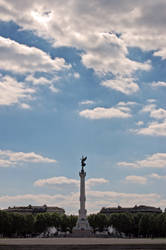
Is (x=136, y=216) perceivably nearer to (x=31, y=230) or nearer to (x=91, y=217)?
(x=91, y=217)

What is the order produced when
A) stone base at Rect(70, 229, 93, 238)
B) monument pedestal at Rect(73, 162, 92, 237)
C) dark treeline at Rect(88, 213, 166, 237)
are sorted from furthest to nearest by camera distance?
dark treeline at Rect(88, 213, 166, 237), monument pedestal at Rect(73, 162, 92, 237), stone base at Rect(70, 229, 93, 238)

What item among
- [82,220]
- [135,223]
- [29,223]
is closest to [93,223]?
[135,223]

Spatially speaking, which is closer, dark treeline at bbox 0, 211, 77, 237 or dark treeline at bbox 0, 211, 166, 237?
dark treeline at bbox 0, 211, 77, 237

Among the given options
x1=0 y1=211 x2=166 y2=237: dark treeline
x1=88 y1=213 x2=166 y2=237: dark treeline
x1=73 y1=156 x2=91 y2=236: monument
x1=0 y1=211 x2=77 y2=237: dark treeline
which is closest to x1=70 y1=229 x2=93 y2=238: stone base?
x1=73 y1=156 x2=91 y2=236: monument

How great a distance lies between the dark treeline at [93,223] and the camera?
99000 millimetres

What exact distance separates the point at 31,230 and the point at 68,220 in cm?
1880

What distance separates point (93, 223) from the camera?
12450 centimetres

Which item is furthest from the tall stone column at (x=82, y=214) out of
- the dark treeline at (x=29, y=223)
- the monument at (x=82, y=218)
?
the dark treeline at (x=29, y=223)

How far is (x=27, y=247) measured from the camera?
4100cm

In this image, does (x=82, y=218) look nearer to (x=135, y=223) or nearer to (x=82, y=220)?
(x=82, y=220)

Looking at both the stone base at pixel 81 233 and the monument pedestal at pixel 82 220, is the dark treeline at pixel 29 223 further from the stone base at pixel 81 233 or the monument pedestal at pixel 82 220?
the stone base at pixel 81 233

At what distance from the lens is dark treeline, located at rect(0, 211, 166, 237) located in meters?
99.0

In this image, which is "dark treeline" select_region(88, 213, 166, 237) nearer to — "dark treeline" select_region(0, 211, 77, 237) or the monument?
"dark treeline" select_region(0, 211, 77, 237)

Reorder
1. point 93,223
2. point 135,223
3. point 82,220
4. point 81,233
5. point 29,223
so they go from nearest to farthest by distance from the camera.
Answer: point 81,233 → point 82,220 → point 29,223 → point 135,223 → point 93,223
